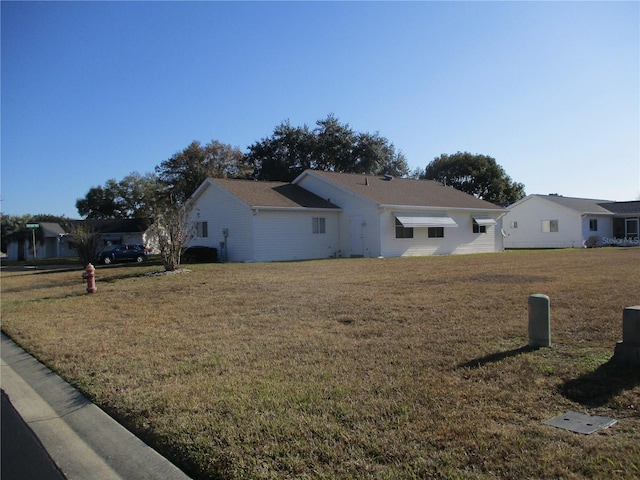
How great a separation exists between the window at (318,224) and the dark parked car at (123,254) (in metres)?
15.0

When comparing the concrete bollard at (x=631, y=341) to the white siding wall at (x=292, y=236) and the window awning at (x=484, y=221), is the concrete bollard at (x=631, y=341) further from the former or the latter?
the window awning at (x=484, y=221)

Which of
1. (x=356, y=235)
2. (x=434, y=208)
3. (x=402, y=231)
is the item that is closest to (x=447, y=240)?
(x=434, y=208)

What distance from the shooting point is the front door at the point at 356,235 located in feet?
88.5

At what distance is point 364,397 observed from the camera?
15.6ft

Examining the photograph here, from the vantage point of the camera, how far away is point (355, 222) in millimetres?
27469

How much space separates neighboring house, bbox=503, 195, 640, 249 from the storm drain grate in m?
37.0

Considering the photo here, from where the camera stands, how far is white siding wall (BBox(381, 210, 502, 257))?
26.6 m

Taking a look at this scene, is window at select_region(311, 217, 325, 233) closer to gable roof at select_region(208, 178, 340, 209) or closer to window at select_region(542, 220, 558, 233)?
gable roof at select_region(208, 178, 340, 209)

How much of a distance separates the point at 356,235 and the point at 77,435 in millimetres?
23089

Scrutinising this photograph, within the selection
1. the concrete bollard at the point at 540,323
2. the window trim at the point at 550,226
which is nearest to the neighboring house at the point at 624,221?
the window trim at the point at 550,226

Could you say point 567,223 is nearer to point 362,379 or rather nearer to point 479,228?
point 479,228

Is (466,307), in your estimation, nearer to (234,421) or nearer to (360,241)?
(234,421)

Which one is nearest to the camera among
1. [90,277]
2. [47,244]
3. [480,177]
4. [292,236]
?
[90,277]

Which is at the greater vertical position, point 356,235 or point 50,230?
point 50,230
